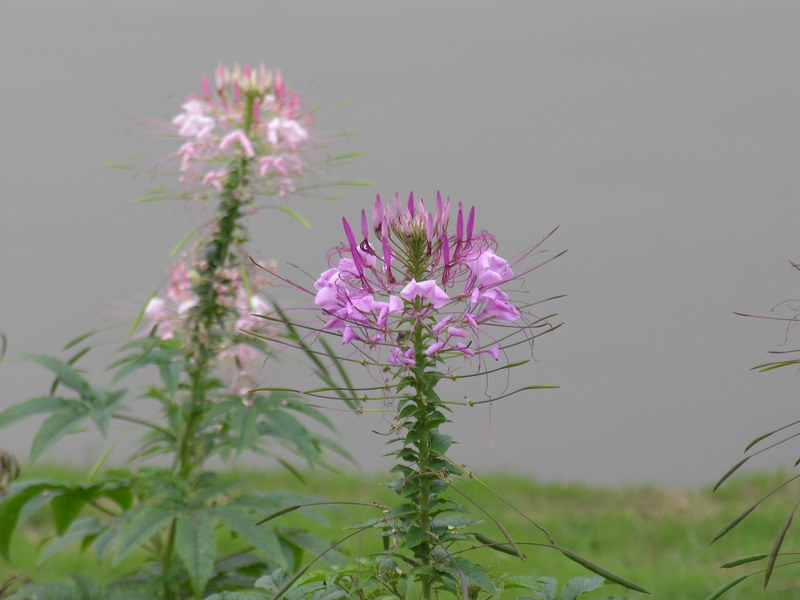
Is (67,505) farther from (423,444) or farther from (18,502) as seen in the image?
(423,444)

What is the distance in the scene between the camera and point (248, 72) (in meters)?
2.72

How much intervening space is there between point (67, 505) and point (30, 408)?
306 mm

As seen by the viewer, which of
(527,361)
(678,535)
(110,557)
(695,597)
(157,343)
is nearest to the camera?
(527,361)

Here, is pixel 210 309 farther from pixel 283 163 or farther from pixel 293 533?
pixel 293 533

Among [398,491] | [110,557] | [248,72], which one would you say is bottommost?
[110,557]

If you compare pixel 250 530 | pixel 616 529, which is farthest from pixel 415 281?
pixel 616 529

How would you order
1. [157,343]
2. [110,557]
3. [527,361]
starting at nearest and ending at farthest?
[527,361]
[157,343]
[110,557]

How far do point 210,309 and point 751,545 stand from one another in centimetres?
342

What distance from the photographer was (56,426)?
2.42 m

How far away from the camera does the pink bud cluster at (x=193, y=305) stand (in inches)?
106

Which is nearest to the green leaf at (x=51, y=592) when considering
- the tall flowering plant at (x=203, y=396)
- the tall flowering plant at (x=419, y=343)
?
the tall flowering plant at (x=203, y=396)

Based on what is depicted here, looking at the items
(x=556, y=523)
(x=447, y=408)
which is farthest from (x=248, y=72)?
(x=556, y=523)

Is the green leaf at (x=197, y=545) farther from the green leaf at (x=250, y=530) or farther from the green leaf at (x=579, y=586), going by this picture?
the green leaf at (x=579, y=586)

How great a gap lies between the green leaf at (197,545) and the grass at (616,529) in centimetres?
138
